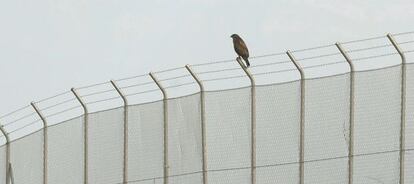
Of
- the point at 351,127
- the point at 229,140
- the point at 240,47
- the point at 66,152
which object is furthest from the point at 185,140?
the point at 240,47

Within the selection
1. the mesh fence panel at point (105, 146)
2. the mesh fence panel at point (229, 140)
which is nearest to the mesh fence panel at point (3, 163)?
the mesh fence panel at point (105, 146)

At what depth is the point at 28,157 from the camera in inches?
787

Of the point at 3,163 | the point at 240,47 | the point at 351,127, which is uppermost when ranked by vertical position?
the point at 240,47

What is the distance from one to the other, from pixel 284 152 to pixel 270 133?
0.85 ft

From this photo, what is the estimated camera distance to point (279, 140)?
19031 millimetres

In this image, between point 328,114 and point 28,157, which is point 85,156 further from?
point 328,114

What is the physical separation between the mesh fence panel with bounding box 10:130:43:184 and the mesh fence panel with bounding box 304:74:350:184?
3.14m

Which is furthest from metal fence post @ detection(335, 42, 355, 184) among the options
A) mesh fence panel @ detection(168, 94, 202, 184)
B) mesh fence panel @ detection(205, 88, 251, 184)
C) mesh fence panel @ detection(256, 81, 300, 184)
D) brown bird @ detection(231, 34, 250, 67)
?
brown bird @ detection(231, 34, 250, 67)

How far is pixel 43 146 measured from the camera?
19.9 metres

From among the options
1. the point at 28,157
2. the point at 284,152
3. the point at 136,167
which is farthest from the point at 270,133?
the point at 28,157

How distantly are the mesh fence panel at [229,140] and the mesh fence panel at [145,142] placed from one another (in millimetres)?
622

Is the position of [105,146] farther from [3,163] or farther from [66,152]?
[3,163]

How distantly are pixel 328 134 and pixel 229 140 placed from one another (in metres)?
1.08

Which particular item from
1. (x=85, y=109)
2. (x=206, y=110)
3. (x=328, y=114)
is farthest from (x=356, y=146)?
(x=85, y=109)
